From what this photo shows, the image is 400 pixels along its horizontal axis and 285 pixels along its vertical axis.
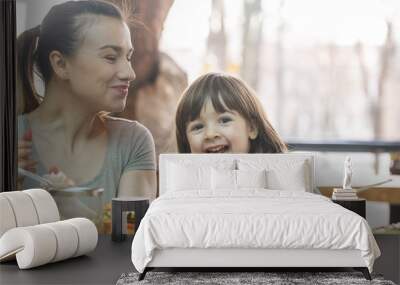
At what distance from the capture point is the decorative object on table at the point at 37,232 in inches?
207

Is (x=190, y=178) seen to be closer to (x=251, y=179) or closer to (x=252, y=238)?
(x=251, y=179)

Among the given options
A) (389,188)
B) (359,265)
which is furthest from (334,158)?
(359,265)

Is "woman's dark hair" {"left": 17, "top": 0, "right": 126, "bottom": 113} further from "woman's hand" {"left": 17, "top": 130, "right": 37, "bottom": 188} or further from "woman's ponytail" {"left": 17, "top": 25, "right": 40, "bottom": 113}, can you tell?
"woman's hand" {"left": 17, "top": 130, "right": 37, "bottom": 188}

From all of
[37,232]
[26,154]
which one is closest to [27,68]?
[26,154]

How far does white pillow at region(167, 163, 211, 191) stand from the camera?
21.9 feet

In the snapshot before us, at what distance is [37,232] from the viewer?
17.3 ft

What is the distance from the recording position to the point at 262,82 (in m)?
7.36

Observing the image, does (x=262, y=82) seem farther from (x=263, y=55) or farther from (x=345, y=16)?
(x=345, y=16)

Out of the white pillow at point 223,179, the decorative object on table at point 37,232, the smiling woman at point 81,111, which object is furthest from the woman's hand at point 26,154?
the white pillow at point 223,179

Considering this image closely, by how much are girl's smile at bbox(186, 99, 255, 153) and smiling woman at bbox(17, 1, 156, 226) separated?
647mm

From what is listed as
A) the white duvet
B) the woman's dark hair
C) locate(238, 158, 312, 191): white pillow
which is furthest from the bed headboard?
the white duvet

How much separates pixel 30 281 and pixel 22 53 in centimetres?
341

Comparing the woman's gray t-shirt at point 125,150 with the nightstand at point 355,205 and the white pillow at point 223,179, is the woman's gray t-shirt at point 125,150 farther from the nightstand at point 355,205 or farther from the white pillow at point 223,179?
the nightstand at point 355,205

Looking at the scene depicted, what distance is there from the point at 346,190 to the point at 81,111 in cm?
316
